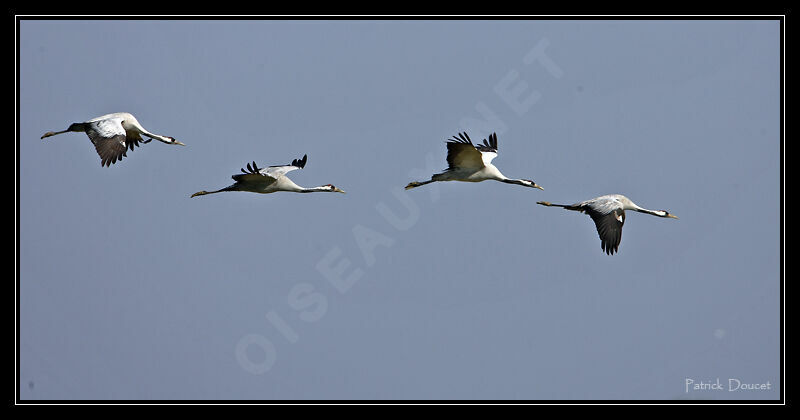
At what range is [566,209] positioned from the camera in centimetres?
2448

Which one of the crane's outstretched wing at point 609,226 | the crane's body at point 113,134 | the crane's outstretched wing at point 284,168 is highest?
the crane's body at point 113,134

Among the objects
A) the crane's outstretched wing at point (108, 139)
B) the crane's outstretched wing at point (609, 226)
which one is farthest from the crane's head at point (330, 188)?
the crane's outstretched wing at point (609, 226)

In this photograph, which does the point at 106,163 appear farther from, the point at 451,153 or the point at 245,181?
the point at 451,153

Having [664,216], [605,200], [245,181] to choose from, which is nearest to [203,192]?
[245,181]

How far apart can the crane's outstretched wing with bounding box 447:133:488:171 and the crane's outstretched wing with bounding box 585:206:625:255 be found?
8.39ft

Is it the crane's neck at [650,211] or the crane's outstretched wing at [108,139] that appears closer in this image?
the crane's outstretched wing at [108,139]

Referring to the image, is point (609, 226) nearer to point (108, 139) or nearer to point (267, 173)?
point (267, 173)

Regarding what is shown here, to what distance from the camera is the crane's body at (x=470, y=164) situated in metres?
24.0

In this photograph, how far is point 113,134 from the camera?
77.6 ft

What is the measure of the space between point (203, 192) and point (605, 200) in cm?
831

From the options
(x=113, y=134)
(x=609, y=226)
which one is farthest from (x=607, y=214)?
(x=113, y=134)

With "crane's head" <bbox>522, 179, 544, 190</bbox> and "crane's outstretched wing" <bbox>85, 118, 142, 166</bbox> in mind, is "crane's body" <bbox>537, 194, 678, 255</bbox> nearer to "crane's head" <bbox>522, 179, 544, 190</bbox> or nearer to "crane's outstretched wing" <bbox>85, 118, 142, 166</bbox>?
"crane's head" <bbox>522, 179, 544, 190</bbox>

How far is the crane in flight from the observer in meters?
24.0

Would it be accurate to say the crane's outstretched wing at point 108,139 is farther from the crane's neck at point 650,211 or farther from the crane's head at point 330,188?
the crane's neck at point 650,211
